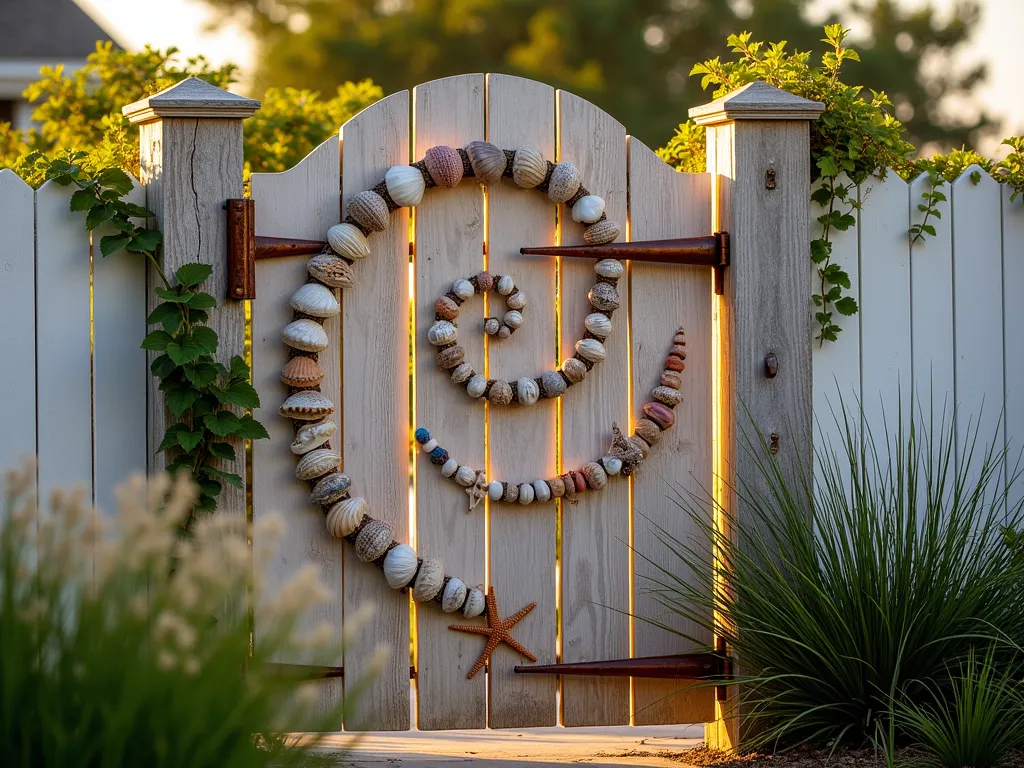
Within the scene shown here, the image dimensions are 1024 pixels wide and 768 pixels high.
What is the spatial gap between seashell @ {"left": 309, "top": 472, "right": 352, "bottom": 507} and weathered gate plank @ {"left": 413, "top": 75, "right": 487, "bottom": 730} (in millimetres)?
212

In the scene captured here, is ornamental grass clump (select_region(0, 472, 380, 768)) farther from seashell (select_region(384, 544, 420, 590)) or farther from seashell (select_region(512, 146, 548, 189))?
seashell (select_region(512, 146, 548, 189))

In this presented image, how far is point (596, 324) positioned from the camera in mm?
3201

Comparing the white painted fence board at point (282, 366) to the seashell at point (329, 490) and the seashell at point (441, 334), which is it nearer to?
the seashell at point (329, 490)

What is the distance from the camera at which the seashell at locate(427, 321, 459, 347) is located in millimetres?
3092

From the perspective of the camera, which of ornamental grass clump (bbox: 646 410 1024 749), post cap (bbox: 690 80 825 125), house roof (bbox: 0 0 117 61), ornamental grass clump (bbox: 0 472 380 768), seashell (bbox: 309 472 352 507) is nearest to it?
ornamental grass clump (bbox: 0 472 380 768)

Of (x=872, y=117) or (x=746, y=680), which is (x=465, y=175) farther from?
(x=746, y=680)

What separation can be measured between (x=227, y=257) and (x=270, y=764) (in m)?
1.49

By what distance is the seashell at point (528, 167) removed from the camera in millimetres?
3141

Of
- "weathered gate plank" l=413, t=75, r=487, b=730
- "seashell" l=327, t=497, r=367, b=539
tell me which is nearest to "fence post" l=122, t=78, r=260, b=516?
"seashell" l=327, t=497, r=367, b=539

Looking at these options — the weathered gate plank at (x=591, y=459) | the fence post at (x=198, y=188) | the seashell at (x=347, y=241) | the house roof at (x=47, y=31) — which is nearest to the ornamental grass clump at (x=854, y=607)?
the weathered gate plank at (x=591, y=459)

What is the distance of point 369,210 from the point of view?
9.89 ft

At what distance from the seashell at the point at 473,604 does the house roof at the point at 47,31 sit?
8059 mm

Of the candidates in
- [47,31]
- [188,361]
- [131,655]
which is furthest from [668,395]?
[47,31]

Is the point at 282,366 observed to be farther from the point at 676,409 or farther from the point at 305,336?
the point at 676,409
